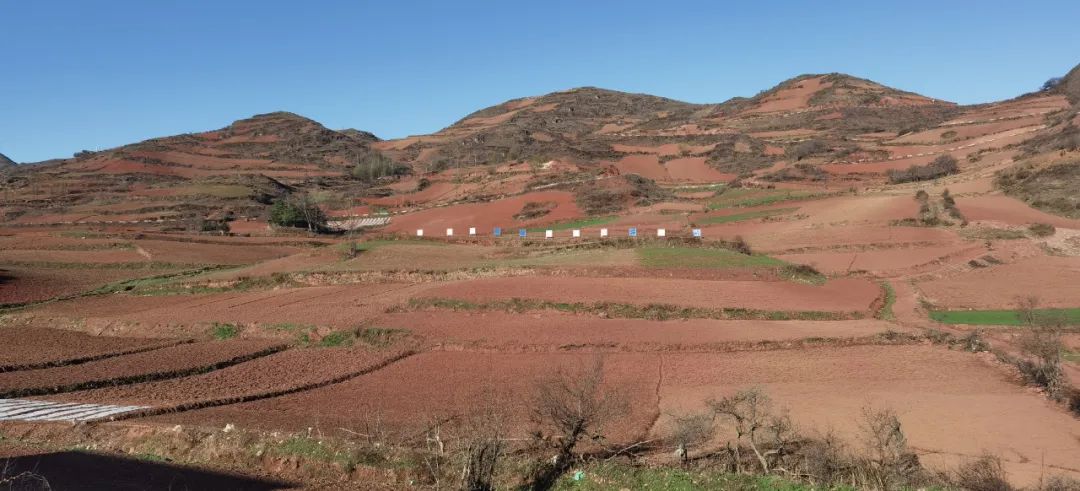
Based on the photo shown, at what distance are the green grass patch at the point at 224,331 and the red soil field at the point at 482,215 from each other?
31.2m

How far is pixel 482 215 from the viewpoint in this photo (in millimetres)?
65062

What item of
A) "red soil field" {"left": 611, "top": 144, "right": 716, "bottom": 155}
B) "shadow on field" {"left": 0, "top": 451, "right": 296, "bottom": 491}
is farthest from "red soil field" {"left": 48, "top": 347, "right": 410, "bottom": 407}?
"red soil field" {"left": 611, "top": 144, "right": 716, "bottom": 155}

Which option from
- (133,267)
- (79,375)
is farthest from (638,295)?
(133,267)

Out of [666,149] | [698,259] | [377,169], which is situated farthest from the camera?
[377,169]

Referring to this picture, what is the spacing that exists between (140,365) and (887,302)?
32433 millimetres

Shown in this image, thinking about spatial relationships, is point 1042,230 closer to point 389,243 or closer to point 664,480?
point 664,480

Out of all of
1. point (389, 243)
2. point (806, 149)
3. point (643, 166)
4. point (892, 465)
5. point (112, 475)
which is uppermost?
point (806, 149)

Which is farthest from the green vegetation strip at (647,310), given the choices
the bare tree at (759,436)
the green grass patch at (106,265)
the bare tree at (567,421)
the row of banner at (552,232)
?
the green grass patch at (106,265)

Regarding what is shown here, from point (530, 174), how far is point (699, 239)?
123 feet

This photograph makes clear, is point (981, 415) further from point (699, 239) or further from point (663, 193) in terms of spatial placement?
point (663, 193)

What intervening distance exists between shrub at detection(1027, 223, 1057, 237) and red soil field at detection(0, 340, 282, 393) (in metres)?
46.4

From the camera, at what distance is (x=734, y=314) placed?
28.5m

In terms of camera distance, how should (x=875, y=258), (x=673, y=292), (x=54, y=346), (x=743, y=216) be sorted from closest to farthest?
(x=54, y=346), (x=673, y=292), (x=875, y=258), (x=743, y=216)

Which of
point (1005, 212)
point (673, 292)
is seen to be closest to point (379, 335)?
point (673, 292)
